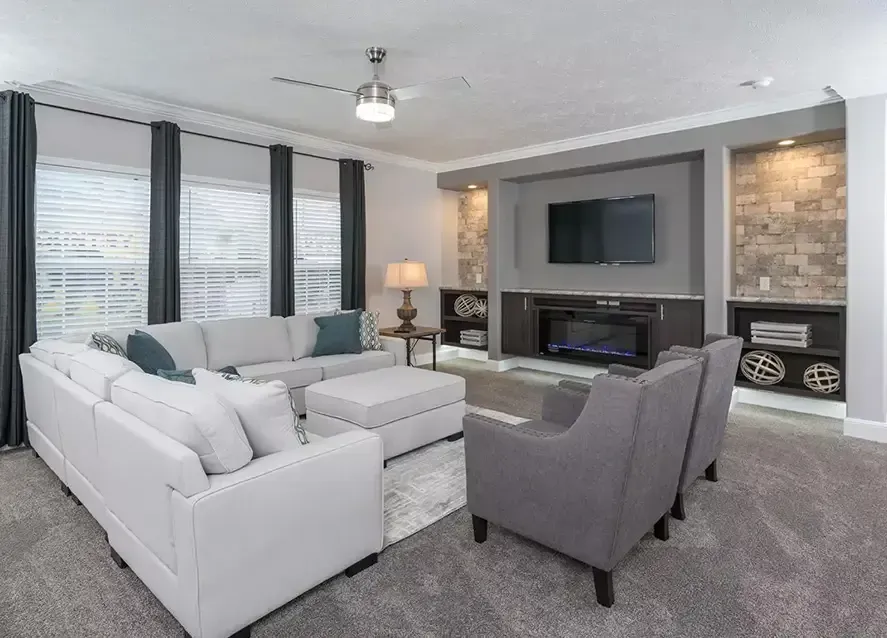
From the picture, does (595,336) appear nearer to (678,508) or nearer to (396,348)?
(396,348)

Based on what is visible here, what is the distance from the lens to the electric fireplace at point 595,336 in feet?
18.6

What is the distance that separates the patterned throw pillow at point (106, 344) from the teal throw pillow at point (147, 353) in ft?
0.18

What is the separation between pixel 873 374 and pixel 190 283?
548 cm

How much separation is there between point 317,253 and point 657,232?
3566 mm

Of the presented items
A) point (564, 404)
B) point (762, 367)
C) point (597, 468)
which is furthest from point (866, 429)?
point (597, 468)

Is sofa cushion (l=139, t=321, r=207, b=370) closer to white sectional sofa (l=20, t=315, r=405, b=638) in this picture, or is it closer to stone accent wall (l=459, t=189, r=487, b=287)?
white sectional sofa (l=20, t=315, r=405, b=638)

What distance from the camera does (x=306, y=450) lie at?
6.60 ft

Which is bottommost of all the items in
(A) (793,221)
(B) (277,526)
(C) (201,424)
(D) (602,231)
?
(B) (277,526)

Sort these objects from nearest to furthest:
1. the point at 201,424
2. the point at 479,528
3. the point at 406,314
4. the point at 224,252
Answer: the point at 201,424, the point at 479,528, the point at 224,252, the point at 406,314

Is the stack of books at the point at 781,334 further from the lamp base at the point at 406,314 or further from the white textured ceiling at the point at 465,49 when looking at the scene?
the lamp base at the point at 406,314

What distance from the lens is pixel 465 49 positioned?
11.0ft

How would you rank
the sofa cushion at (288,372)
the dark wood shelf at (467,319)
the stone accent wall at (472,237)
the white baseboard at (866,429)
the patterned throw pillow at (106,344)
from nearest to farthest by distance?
the patterned throw pillow at (106,344) → the white baseboard at (866,429) → the sofa cushion at (288,372) → the dark wood shelf at (467,319) → the stone accent wall at (472,237)

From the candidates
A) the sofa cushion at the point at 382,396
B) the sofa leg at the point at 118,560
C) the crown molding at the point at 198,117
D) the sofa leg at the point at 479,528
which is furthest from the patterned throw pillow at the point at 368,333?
the sofa leg at the point at 118,560

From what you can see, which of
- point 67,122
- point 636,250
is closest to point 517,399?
point 636,250
